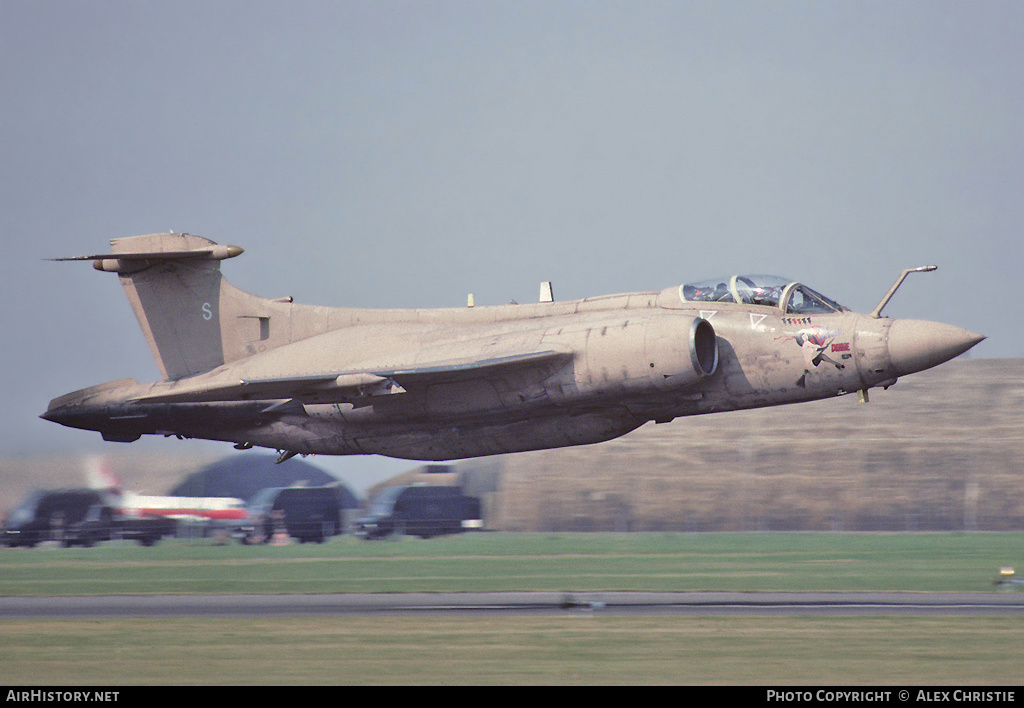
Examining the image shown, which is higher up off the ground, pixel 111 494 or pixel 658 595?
pixel 111 494

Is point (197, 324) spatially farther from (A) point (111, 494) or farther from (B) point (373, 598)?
(A) point (111, 494)

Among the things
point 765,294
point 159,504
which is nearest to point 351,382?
point 765,294

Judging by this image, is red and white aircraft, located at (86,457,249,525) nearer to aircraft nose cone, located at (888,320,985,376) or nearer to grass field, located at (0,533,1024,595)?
grass field, located at (0,533,1024,595)

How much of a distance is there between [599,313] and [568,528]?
24.2 metres

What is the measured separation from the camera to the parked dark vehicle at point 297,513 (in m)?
31.5

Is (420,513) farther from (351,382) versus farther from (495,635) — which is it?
(351,382)

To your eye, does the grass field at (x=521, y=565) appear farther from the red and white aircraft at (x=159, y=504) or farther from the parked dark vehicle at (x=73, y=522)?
the red and white aircraft at (x=159, y=504)

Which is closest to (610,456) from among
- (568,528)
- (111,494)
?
(568,528)

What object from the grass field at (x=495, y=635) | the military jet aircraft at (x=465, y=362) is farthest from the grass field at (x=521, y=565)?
the military jet aircraft at (x=465, y=362)

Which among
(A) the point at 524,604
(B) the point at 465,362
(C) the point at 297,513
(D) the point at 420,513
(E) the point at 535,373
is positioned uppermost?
(B) the point at 465,362

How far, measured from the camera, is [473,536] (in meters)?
35.4

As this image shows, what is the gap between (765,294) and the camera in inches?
603

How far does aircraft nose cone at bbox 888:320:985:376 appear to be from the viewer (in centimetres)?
1418

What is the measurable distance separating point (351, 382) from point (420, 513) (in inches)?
781
